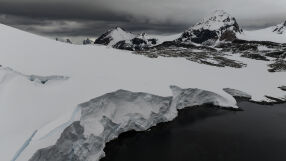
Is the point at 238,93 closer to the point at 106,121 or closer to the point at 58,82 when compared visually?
the point at 106,121

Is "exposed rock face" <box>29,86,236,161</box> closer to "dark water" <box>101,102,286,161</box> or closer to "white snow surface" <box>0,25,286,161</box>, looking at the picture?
"white snow surface" <box>0,25,286,161</box>

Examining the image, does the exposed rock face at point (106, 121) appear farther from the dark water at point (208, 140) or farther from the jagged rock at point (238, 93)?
the jagged rock at point (238, 93)

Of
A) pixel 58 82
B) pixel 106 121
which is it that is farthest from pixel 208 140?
pixel 58 82

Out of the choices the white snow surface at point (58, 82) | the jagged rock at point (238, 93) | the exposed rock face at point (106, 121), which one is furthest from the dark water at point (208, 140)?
the jagged rock at point (238, 93)

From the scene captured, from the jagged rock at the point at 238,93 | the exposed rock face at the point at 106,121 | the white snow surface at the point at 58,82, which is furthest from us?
the jagged rock at the point at 238,93

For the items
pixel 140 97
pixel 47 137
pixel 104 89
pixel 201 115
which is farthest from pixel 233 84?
pixel 47 137

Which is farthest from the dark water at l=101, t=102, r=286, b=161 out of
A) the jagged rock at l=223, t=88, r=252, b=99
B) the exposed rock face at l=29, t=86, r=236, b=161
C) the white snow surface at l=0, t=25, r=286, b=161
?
the jagged rock at l=223, t=88, r=252, b=99
